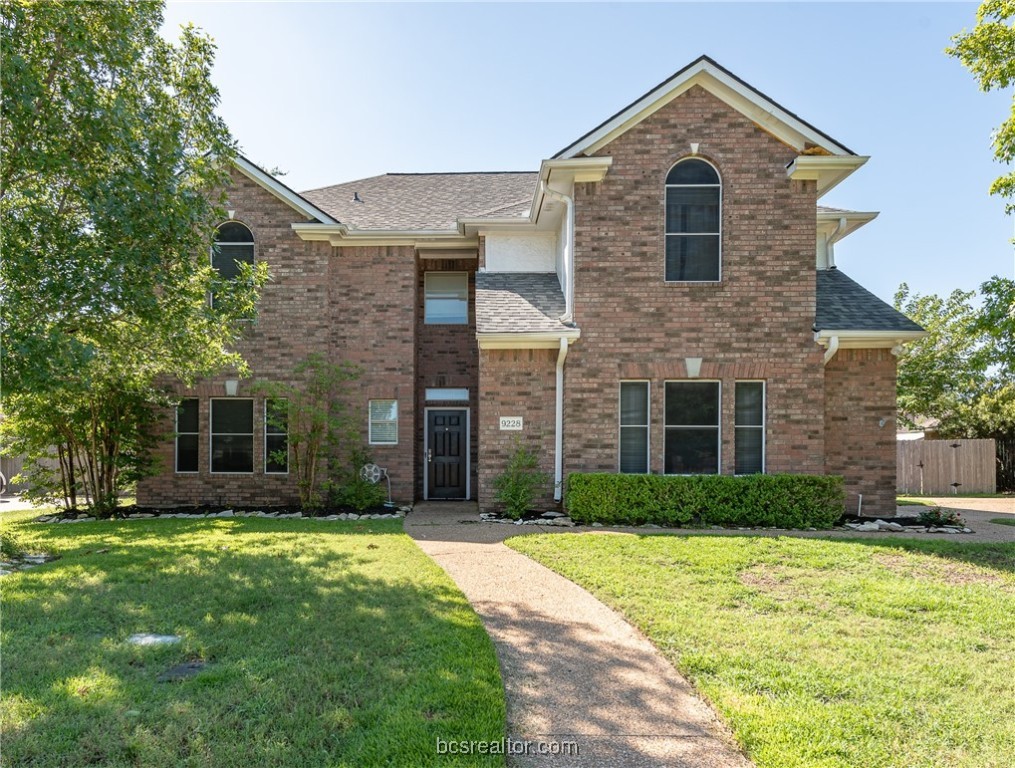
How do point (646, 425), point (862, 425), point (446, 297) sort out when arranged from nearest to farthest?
point (646, 425) < point (862, 425) < point (446, 297)

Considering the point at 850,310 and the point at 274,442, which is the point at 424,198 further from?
the point at 850,310

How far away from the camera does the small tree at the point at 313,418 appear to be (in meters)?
11.9

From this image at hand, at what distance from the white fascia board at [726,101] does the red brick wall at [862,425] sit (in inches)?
160

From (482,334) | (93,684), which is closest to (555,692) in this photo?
(93,684)

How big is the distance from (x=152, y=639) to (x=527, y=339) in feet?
25.1

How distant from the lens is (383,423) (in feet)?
44.5

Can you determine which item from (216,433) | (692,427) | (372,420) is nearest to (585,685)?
(692,427)

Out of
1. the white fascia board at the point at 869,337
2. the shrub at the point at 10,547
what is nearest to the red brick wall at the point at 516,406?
the white fascia board at the point at 869,337

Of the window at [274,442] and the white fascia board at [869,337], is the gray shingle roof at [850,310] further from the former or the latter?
the window at [274,442]

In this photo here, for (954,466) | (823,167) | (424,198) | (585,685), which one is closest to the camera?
(585,685)

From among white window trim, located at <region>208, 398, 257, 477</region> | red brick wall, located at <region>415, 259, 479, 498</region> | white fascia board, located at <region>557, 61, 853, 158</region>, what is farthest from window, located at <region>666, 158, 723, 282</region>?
white window trim, located at <region>208, 398, 257, 477</region>

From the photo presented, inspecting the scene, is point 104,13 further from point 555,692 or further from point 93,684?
point 555,692

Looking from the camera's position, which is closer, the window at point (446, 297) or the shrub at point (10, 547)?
the shrub at point (10, 547)

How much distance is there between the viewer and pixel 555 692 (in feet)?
13.0
